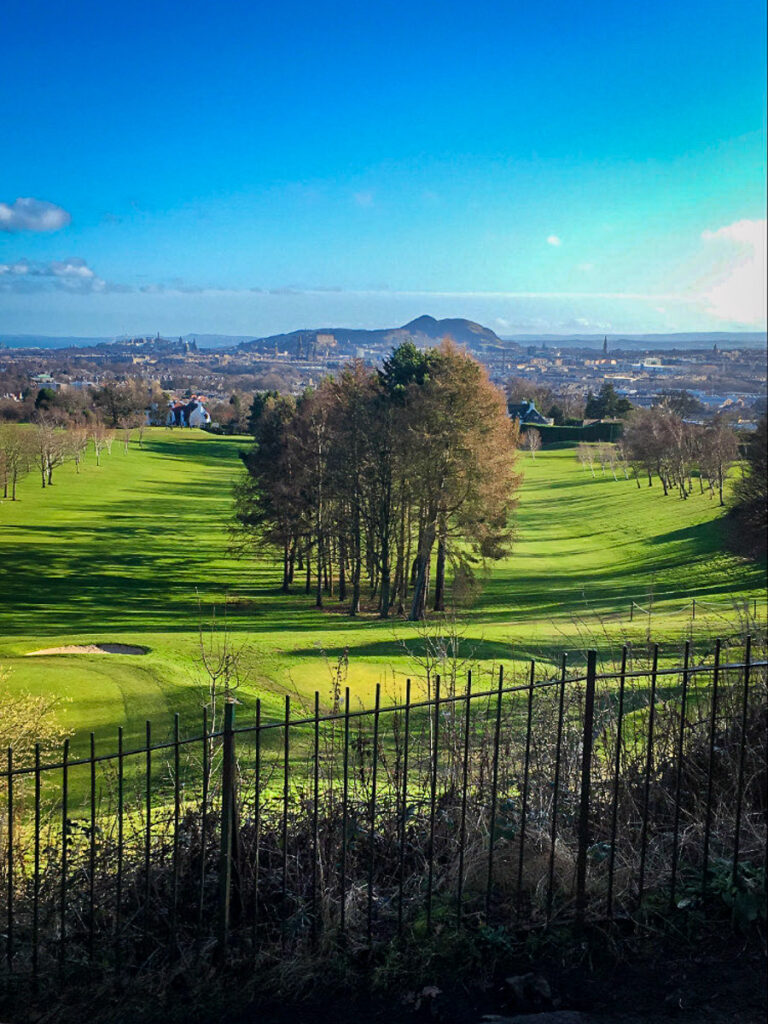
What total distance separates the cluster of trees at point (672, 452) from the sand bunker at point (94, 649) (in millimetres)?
28443

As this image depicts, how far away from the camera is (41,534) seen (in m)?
9.56

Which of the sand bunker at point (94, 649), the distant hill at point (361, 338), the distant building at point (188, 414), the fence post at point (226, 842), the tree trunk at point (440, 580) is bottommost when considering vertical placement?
the tree trunk at point (440, 580)

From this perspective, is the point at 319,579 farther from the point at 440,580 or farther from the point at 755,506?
the point at 755,506

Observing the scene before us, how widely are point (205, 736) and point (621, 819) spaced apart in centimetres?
248

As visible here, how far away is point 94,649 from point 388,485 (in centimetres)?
1490

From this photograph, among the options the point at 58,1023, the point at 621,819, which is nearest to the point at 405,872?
the point at 621,819

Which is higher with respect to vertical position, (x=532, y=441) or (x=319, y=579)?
(x=532, y=441)

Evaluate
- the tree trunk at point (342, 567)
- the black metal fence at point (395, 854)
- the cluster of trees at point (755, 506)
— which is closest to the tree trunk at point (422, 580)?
the tree trunk at point (342, 567)

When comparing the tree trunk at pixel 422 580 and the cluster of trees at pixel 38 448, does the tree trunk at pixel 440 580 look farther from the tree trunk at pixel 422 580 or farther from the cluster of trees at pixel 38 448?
the cluster of trees at pixel 38 448

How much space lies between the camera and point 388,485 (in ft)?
78.1

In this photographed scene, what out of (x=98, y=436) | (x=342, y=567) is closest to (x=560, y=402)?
(x=342, y=567)

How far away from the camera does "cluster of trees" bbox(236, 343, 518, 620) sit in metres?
23.2

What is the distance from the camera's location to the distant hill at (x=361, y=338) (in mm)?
27234

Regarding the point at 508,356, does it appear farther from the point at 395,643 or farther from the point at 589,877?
the point at 589,877
